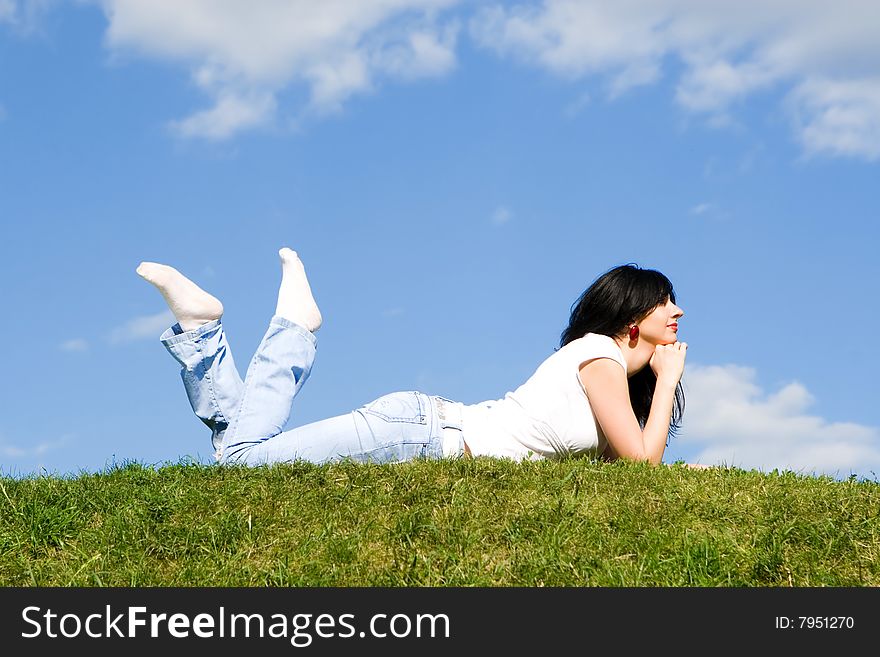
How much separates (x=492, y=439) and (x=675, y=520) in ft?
6.83

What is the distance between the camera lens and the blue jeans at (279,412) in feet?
26.3

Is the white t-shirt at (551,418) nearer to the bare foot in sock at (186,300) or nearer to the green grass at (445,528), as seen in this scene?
the green grass at (445,528)

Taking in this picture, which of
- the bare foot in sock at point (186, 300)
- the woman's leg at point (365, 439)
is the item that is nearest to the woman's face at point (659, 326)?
the woman's leg at point (365, 439)

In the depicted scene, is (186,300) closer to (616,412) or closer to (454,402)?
(454,402)

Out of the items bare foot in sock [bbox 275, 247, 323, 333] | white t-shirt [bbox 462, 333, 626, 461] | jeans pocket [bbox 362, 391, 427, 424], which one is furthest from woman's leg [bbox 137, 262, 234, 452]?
white t-shirt [bbox 462, 333, 626, 461]

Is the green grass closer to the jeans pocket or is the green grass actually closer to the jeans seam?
the jeans pocket

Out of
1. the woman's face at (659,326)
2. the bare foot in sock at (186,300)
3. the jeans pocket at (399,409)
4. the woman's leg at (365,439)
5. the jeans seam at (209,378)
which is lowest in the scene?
the woman's leg at (365,439)

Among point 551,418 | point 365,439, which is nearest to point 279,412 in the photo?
point 365,439

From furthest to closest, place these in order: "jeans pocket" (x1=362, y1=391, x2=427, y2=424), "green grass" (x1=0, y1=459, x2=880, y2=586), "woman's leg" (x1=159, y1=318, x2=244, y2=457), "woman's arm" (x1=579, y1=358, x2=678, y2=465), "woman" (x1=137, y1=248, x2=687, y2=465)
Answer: "woman's leg" (x1=159, y1=318, x2=244, y2=457), "jeans pocket" (x1=362, y1=391, x2=427, y2=424), "woman" (x1=137, y1=248, x2=687, y2=465), "woman's arm" (x1=579, y1=358, x2=678, y2=465), "green grass" (x1=0, y1=459, x2=880, y2=586)

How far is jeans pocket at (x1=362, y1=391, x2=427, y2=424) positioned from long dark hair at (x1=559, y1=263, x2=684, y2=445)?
165 centimetres

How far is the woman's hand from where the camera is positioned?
8.36 m

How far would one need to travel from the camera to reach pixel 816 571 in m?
5.91

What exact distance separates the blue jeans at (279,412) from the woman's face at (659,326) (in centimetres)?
188
